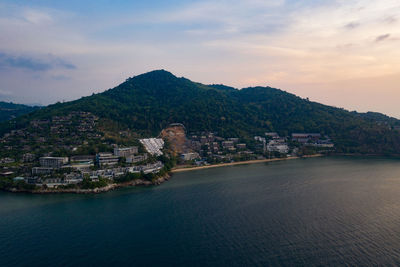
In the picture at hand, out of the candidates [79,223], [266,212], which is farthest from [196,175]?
[79,223]

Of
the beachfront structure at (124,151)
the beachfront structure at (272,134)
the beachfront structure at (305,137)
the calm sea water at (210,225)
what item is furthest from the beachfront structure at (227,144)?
the calm sea water at (210,225)

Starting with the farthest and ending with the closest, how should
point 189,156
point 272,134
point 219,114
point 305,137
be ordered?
point 219,114 < point 272,134 < point 305,137 < point 189,156

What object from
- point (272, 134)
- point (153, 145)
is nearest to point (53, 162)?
point (153, 145)

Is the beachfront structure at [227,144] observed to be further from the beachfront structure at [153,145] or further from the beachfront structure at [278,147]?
the beachfront structure at [153,145]

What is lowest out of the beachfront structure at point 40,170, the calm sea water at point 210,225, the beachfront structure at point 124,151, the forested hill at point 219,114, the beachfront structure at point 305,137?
the calm sea water at point 210,225

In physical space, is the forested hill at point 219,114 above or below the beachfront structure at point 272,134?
above

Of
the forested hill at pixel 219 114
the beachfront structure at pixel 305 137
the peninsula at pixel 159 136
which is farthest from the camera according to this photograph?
the beachfront structure at pixel 305 137

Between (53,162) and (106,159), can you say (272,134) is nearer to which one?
(106,159)

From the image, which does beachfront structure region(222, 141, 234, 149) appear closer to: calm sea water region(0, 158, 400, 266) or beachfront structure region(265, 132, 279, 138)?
beachfront structure region(265, 132, 279, 138)
